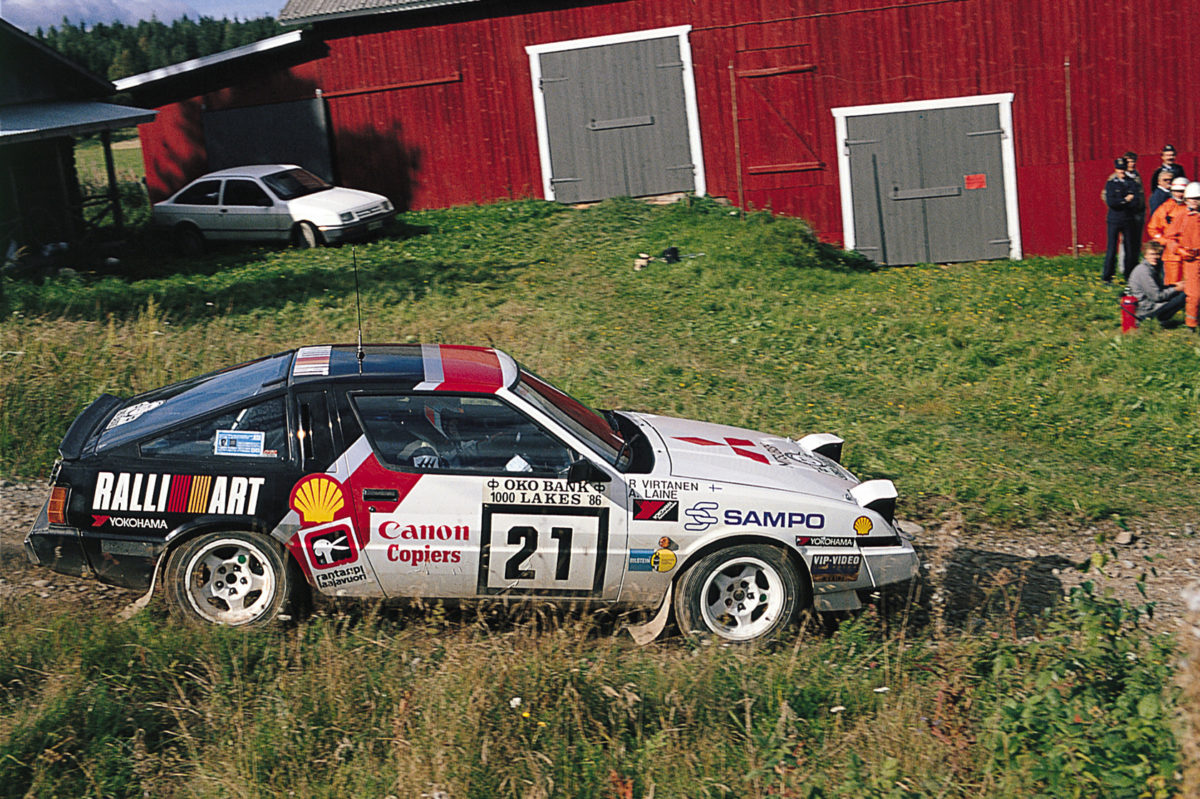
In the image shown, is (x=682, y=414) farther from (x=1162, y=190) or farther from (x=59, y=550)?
(x=1162, y=190)

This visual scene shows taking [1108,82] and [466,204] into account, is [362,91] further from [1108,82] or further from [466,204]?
[1108,82]

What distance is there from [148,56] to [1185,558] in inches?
2519

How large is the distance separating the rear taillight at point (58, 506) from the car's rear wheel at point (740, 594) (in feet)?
11.1

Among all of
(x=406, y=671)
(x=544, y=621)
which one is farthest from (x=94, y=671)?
(x=544, y=621)

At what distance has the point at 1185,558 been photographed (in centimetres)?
806

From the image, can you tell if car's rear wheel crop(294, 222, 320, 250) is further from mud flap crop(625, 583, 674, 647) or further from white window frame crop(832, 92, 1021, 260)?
mud flap crop(625, 583, 674, 647)

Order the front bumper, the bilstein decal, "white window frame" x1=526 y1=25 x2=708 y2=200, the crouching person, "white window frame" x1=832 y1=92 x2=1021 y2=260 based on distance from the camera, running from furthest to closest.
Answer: "white window frame" x1=526 y1=25 x2=708 y2=200 < "white window frame" x1=832 y1=92 x2=1021 y2=260 < the front bumper < the crouching person < the bilstein decal

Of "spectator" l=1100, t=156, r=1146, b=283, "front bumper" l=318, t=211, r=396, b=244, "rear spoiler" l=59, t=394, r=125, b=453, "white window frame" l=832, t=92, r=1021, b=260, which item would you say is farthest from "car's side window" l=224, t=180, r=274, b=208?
"spectator" l=1100, t=156, r=1146, b=283

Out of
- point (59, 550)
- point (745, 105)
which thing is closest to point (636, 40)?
point (745, 105)

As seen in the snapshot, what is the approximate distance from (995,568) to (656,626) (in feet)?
9.60

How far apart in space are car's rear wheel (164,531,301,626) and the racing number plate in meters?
1.09

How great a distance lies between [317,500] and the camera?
6102 mm

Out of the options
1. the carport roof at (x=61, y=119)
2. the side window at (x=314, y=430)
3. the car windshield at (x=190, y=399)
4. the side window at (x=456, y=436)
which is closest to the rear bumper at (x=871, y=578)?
the side window at (x=456, y=436)

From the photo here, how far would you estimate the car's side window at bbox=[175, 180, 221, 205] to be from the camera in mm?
19000
